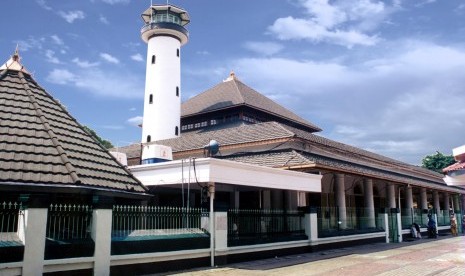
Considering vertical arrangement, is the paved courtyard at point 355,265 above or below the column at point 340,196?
below

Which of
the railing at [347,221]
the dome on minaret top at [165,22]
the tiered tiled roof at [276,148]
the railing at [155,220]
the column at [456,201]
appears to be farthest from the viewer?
the column at [456,201]

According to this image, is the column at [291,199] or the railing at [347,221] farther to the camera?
the column at [291,199]

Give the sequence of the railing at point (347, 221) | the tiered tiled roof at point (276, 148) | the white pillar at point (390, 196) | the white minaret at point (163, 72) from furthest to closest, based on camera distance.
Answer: the white minaret at point (163, 72), the white pillar at point (390, 196), the tiered tiled roof at point (276, 148), the railing at point (347, 221)

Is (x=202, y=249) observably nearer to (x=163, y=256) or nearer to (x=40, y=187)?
(x=163, y=256)

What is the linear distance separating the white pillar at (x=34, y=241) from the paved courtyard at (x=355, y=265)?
381 centimetres

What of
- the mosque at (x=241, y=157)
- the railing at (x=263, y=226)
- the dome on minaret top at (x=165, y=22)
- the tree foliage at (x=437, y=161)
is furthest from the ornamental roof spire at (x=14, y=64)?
the tree foliage at (x=437, y=161)

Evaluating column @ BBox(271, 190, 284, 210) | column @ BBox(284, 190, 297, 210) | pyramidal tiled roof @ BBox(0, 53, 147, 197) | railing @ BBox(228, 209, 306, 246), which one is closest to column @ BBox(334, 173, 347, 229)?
column @ BBox(284, 190, 297, 210)

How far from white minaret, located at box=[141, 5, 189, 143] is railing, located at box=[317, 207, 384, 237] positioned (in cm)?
1496

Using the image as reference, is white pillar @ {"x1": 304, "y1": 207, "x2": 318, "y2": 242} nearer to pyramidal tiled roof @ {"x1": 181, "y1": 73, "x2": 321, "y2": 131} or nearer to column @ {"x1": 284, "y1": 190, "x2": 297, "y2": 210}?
column @ {"x1": 284, "y1": 190, "x2": 297, "y2": 210}

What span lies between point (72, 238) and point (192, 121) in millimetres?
22278

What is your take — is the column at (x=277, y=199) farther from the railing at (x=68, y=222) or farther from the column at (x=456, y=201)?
the column at (x=456, y=201)

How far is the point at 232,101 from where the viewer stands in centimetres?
2833

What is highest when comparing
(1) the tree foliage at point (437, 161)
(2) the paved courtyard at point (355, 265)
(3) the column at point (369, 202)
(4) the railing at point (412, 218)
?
(1) the tree foliage at point (437, 161)

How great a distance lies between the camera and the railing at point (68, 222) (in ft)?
31.1
